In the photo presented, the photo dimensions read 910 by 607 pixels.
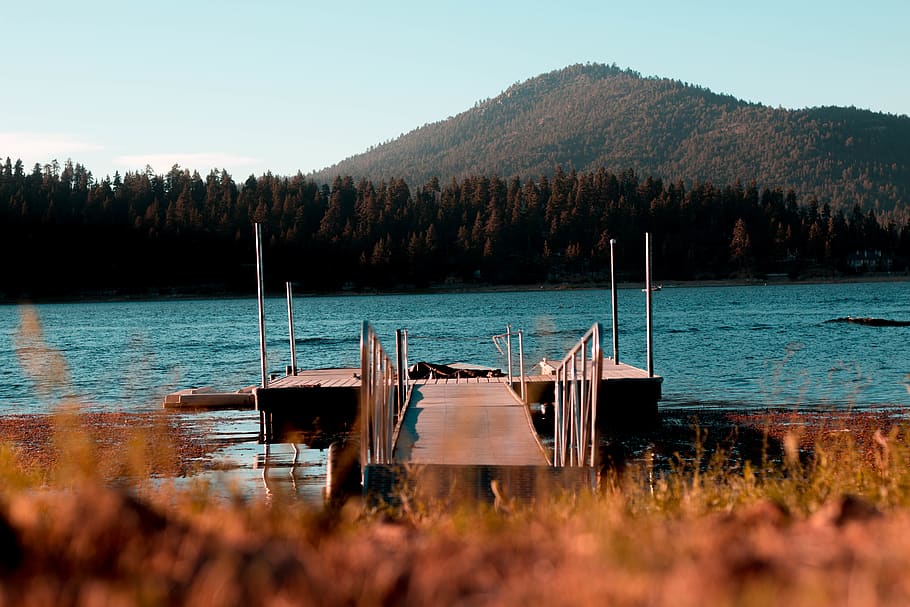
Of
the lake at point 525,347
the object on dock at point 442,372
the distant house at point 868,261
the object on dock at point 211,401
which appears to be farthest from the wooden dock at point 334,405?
the distant house at point 868,261

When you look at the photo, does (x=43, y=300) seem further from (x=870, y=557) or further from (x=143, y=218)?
(x=870, y=557)

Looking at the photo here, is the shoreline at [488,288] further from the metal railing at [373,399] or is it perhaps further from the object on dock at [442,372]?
the metal railing at [373,399]

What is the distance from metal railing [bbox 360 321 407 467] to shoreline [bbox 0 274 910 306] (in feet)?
356

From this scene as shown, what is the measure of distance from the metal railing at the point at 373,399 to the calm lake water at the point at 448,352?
133 cm

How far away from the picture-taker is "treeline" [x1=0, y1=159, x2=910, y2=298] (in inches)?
4587

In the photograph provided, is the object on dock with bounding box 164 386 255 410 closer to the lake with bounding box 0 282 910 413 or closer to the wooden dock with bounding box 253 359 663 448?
the lake with bounding box 0 282 910 413

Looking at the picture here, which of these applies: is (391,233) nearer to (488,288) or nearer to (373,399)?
(488,288)

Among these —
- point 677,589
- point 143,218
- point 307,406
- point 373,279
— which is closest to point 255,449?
point 307,406

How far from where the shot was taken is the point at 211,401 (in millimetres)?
19562

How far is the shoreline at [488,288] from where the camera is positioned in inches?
4500

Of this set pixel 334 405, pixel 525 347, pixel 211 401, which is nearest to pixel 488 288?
pixel 525 347

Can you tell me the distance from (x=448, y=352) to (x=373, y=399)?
29.6 metres

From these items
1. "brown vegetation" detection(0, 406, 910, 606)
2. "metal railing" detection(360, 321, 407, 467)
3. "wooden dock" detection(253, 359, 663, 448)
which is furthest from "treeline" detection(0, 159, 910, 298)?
"brown vegetation" detection(0, 406, 910, 606)

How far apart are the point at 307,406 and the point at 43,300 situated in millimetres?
106911
